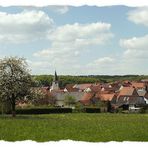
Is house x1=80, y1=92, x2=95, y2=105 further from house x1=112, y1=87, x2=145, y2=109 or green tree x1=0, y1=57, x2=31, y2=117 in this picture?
green tree x1=0, y1=57, x2=31, y2=117

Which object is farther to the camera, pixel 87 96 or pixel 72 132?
pixel 87 96

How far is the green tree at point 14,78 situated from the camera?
150 ft

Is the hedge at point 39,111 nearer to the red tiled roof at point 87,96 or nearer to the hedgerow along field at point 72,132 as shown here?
the hedgerow along field at point 72,132

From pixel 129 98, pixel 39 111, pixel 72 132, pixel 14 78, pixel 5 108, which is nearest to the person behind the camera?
pixel 72 132

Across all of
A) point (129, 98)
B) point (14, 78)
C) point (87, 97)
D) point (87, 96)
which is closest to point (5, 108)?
point (14, 78)

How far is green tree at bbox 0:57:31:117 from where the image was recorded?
45.8 metres

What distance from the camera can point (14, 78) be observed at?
4606 centimetres

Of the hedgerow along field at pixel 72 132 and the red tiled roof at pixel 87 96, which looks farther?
the red tiled roof at pixel 87 96

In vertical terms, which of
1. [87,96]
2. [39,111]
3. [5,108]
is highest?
[87,96]

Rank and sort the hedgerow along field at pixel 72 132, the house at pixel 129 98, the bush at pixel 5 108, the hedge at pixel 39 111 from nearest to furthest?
the hedgerow along field at pixel 72 132
the bush at pixel 5 108
the hedge at pixel 39 111
the house at pixel 129 98

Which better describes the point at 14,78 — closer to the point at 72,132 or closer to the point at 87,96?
the point at 72,132

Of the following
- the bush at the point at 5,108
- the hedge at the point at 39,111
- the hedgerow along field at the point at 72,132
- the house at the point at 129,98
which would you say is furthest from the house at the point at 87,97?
the hedgerow along field at the point at 72,132

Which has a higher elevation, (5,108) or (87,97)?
(87,97)
